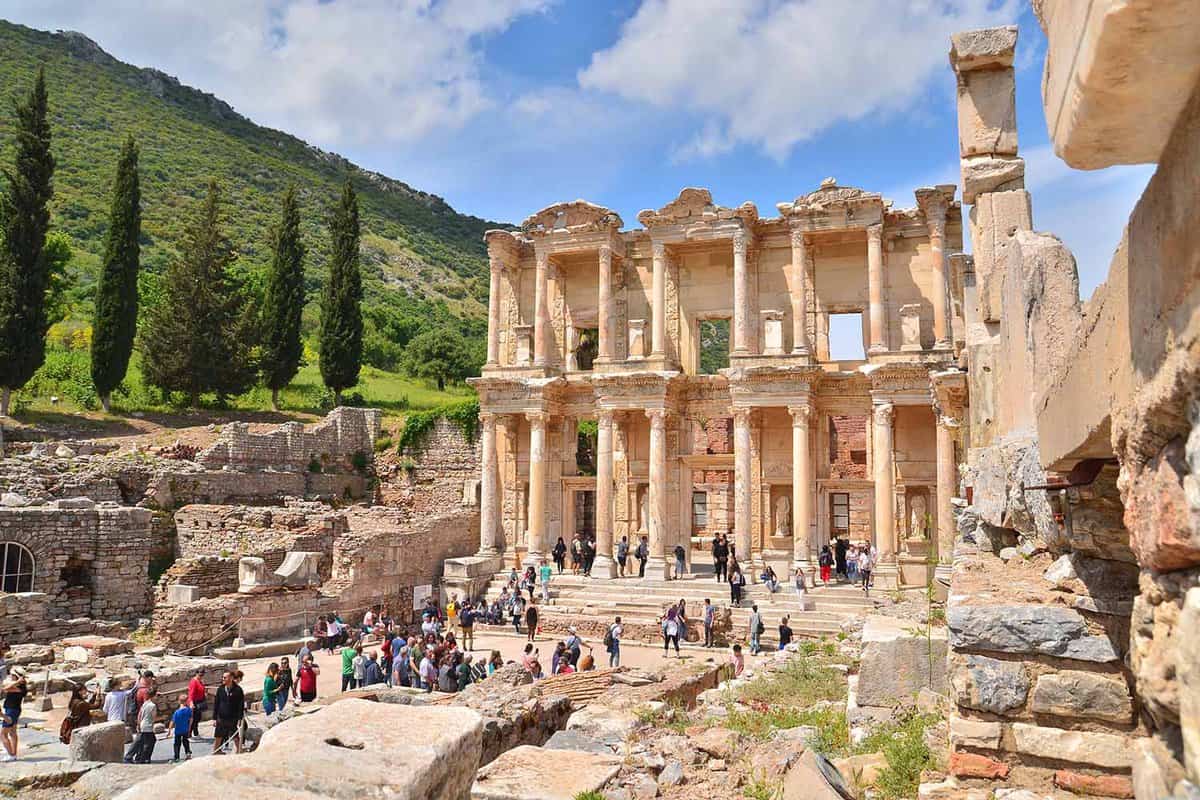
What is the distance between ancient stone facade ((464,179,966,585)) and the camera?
82.8 ft

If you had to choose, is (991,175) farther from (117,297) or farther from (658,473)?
(117,297)

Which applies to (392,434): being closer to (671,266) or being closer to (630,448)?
(630,448)

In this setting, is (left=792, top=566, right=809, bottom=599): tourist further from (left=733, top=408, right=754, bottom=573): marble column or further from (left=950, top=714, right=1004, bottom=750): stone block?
(left=950, top=714, right=1004, bottom=750): stone block

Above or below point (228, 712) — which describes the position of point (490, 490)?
above

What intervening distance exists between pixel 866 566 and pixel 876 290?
26.0 feet

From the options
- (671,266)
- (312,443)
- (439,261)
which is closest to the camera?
(671,266)

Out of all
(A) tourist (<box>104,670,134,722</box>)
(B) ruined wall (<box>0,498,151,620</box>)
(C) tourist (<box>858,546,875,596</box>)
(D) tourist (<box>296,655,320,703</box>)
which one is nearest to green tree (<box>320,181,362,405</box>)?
(B) ruined wall (<box>0,498,151,620</box>)

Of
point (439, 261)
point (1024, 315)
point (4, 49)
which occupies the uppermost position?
point (4, 49)

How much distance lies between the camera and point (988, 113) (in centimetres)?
1004

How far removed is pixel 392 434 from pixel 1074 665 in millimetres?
34077

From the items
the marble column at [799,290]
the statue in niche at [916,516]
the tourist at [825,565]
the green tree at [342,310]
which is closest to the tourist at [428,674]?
the tourist at [825,565]

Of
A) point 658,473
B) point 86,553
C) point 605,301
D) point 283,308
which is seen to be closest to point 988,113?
point 658,473

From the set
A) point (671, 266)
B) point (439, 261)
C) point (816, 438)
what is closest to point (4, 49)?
point (439, 261)

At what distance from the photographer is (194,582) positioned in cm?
2158
